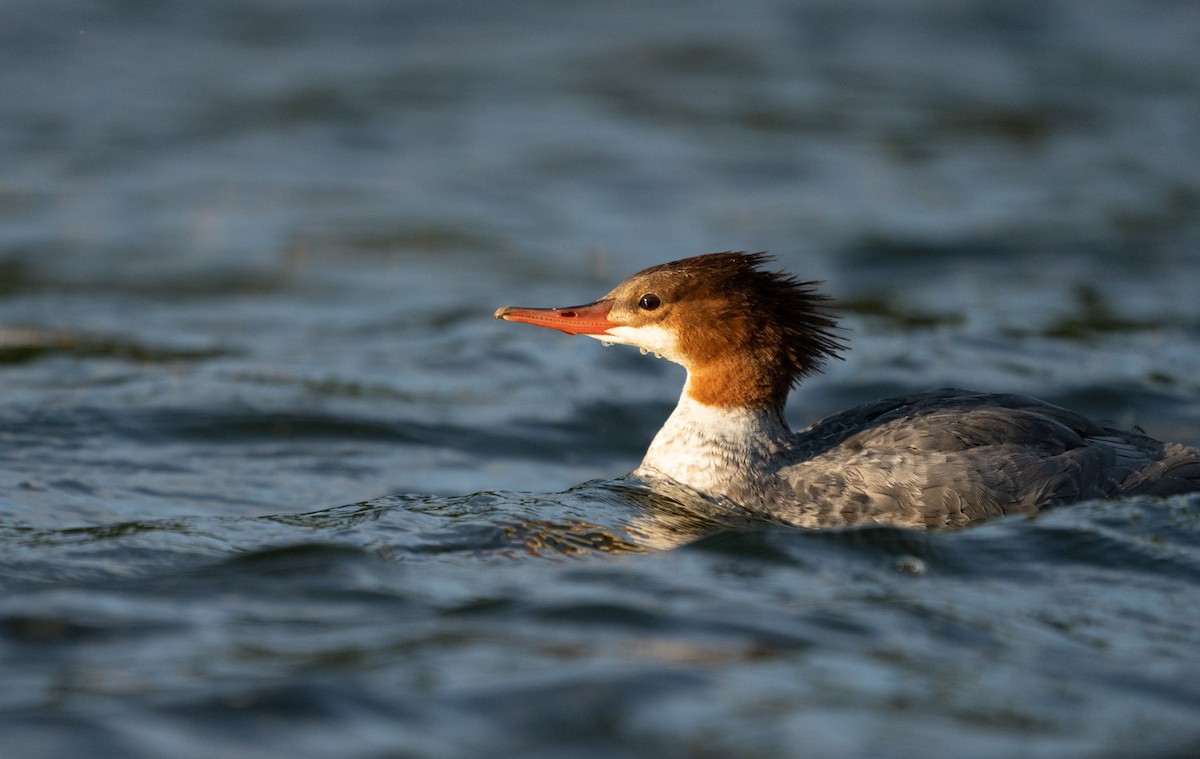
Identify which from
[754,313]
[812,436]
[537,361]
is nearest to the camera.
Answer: [754,313]

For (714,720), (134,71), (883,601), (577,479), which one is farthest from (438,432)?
(134,71)

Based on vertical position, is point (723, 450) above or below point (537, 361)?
below

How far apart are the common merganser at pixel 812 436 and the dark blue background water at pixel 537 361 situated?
290 mm

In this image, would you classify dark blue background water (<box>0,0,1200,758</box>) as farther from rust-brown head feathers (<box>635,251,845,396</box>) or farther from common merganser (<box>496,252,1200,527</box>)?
rust-brown head feathers (<box>635,251,845,396</box>)

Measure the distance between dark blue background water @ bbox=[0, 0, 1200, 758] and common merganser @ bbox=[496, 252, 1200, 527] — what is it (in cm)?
29

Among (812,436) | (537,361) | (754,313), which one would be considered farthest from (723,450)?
(537,361)

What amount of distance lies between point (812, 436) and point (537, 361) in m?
3.33

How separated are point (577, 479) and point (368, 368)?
7.35ft

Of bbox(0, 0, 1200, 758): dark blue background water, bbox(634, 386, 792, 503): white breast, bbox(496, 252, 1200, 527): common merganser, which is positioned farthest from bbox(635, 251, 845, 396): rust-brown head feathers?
bbox(0, 0, 1200, 758): dark blue background water

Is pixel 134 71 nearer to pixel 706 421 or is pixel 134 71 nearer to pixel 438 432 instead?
pixel 438 432

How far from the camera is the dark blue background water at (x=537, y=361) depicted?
15.9ft

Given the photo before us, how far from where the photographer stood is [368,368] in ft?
33.3

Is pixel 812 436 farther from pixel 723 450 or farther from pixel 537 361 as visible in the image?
pixel 537 361

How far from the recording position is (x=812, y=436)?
7.44 meters
